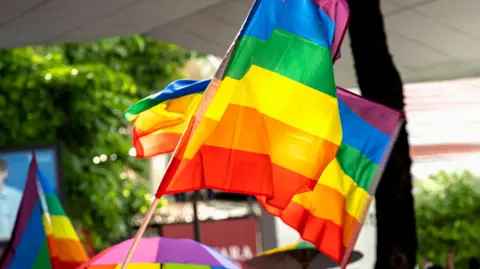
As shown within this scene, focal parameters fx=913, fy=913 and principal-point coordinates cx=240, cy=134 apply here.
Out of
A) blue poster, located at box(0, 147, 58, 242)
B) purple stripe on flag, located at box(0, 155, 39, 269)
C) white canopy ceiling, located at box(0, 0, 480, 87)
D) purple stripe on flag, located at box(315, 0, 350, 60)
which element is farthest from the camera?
blue poster, located at box(0, 147, 58, 242)

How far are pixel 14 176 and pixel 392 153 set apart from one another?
22.0 ft

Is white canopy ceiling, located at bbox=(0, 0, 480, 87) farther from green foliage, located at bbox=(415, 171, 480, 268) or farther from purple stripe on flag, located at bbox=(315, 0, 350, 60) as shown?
purple stripe on flag, located at bbox=(315, 0, 350, 60)

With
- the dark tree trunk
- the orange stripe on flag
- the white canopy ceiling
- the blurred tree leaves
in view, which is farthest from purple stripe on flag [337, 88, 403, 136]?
the blurred tree leaves

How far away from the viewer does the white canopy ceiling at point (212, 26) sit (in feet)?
28.5

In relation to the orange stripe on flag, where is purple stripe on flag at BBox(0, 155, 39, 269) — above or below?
below

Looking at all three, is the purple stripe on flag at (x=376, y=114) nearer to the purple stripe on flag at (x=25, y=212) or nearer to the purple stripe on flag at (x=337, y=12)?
the purple stripe on flag at (x=337, y=12)

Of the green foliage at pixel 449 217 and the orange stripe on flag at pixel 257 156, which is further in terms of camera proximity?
the green foliage at pixel 449 217

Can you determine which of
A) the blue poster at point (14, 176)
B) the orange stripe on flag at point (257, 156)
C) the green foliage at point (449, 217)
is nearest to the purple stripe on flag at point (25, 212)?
the orange stripe on flag at point (257, 156)

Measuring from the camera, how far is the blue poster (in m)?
11.1

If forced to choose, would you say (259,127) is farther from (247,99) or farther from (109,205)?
(109,205)

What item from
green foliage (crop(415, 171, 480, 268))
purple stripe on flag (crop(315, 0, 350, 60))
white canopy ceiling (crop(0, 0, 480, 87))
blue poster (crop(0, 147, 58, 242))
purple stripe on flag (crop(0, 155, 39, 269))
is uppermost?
purple stripe on flag (crop(315, 0, 350, 60))

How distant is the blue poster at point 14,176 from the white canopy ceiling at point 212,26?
5.39 ft

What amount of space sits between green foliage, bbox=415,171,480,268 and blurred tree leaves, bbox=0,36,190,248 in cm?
394

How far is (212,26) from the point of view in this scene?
34.8ft
